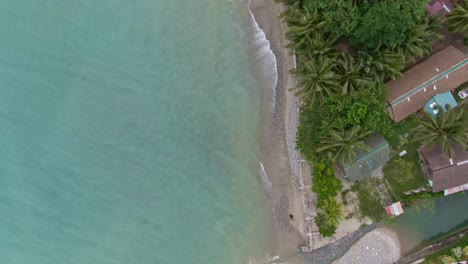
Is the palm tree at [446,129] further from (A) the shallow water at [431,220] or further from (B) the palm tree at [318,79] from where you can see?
(B) the palm tree at [318,79]

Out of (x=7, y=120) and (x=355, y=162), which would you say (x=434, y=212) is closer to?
(x=355, y=162)

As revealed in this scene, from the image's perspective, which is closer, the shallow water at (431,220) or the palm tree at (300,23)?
the palm tree at (300,23)

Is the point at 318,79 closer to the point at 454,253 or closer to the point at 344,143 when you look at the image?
the point at 344,143

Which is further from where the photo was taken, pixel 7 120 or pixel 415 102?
pixel 7 120

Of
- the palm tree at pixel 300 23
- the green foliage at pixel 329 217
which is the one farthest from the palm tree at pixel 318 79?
the green foliage at pixel 329 217

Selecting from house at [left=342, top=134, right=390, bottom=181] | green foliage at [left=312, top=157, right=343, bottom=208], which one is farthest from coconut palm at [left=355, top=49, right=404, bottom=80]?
green foliage at [left=312, top=157, right=343, bottom=208]

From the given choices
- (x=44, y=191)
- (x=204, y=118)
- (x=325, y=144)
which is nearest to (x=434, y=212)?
(x=325, y=144)
